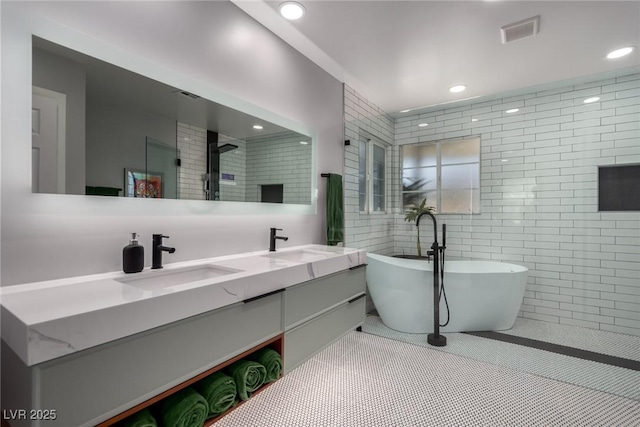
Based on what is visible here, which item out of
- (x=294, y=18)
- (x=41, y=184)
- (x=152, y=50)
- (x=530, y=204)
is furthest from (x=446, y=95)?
(x=41, y=184)

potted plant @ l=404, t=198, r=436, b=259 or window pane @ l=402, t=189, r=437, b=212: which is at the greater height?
window pane @ l=402, t=189, r=437, b=212

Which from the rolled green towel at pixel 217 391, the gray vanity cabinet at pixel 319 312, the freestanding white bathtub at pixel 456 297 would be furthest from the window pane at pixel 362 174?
the rolled green towel at pixel 217 391

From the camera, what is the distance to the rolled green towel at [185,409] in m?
1.37

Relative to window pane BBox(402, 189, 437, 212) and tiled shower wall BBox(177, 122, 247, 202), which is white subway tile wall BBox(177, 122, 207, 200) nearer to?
tiled shower wall BBox(177, 122, 247, 202)

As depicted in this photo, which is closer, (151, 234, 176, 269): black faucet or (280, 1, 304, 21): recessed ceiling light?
(151, 234, 176, 269): black faucet

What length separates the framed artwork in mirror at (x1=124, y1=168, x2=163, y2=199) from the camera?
160cm

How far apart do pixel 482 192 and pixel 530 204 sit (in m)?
0.52

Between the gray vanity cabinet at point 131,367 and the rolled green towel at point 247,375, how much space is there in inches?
6.9

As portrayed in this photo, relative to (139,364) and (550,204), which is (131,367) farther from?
(550,204)

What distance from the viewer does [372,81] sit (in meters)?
3.34

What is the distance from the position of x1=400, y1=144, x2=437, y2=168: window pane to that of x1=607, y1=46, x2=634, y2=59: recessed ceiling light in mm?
1650

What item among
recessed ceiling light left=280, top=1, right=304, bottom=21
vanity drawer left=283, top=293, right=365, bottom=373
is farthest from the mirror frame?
vanity drawer left=283, top=293, right=365, bottom=373

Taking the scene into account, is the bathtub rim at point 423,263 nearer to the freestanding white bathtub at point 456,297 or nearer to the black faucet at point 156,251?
the freestanding white bathtub at point 456,297

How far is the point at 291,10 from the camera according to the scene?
2.17m
